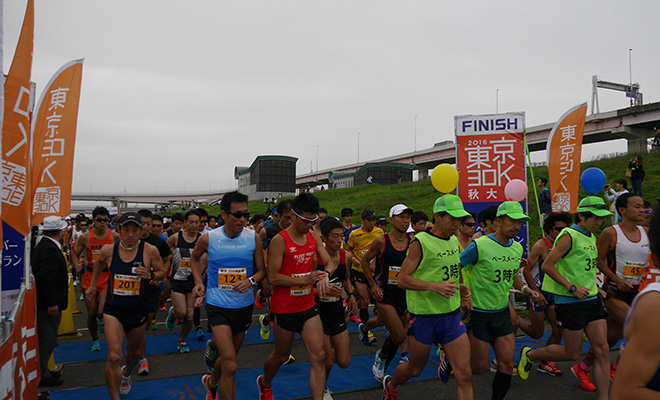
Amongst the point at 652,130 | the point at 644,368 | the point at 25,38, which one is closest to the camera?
the point at 644,368

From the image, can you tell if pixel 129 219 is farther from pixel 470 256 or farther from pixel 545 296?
pixel 545 296

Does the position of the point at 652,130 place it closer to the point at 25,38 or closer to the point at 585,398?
the point at 585,398

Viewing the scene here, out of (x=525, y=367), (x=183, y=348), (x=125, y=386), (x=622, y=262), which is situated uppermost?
(x=622, y=262)

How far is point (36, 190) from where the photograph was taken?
19.4 ft

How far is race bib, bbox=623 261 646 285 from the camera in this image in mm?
5191

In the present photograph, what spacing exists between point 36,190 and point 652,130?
35.4m

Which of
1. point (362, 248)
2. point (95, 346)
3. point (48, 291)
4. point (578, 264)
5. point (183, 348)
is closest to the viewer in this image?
point (578, 264)

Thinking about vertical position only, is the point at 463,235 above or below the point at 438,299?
above

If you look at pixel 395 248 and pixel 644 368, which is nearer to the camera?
pixel 644 368

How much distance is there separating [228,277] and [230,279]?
0.03 metres

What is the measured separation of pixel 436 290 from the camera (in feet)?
13.3

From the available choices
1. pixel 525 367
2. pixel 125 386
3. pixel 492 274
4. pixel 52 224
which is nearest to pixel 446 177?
pixel 525 367

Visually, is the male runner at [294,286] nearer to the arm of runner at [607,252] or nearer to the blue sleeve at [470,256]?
the blue sleeve at [470,256]

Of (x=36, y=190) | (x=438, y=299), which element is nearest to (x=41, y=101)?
(x=36, y=190)
